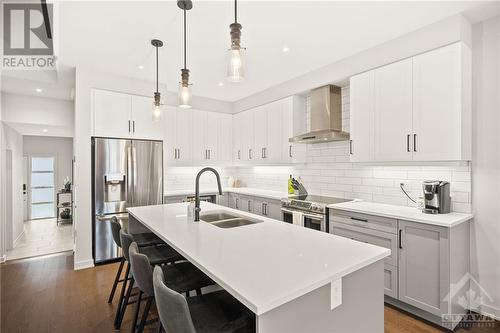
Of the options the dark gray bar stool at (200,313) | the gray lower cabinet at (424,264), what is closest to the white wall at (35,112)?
the dark gray bar stool at (200,313)

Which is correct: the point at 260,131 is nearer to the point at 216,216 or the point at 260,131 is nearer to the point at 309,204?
the point at 309,204

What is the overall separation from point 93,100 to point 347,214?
370cm

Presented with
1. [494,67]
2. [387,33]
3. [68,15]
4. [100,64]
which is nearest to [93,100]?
[100,64]

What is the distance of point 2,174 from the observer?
4.09 metres

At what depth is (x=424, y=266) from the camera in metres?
2.32

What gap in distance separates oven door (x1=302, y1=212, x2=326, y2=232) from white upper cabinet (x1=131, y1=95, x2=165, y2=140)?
8.52ft

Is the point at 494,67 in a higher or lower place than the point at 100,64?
lower

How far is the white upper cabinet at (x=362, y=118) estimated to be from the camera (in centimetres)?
303

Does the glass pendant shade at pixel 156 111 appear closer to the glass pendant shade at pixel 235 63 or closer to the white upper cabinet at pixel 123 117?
the white upper cabinet at pixel 123 117

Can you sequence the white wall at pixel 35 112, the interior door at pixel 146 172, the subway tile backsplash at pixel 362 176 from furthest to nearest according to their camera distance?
the white wall at pixel 35 112 → the interior door at pixel 146 172 → the subway tile backsplash at pixel 362 176

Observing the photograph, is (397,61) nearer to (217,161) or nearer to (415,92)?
(415,92)

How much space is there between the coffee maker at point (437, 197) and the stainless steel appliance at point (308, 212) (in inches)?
39.8

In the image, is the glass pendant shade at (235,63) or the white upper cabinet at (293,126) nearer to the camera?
the glass pendant shade at (235,63)

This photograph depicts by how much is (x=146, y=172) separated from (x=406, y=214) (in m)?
3.46
